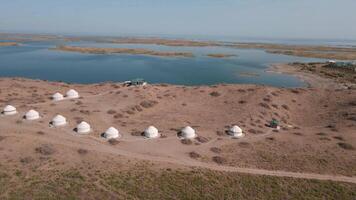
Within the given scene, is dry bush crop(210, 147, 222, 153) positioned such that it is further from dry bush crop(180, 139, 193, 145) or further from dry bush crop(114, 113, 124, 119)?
dry bush crop(114, 113, 124, 119)

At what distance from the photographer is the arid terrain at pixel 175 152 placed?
33469 mm

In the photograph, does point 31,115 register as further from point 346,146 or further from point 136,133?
point 346,146

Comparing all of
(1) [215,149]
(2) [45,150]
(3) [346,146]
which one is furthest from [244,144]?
(2) [45,150]

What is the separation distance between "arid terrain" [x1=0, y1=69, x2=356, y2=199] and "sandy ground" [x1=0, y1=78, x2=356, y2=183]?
0.59 ft

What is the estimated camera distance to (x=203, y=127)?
56.3 metres

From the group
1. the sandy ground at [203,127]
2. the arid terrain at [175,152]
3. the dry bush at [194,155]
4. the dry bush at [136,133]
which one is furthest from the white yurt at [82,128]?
the dry bush at [194,155]

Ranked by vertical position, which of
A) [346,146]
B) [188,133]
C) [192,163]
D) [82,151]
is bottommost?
[192,163]

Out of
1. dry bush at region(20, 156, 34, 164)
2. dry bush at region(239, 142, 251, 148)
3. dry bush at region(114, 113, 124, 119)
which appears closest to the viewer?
dry bush at region(20, 156, 34, 164)

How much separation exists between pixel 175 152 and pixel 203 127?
1494cm

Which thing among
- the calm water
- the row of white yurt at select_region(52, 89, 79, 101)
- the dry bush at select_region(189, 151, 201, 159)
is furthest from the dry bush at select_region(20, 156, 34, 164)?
the calm water

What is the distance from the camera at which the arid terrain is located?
110 feet

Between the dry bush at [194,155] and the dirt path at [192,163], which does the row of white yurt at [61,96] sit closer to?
the dirt path at [192,163]

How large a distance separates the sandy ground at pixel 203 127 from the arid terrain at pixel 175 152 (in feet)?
0.59

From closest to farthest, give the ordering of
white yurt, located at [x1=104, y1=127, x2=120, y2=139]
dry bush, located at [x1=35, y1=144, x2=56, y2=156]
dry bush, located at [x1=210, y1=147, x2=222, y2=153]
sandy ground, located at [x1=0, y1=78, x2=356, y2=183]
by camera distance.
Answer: dry bush, located at [x1=35, y1=144, x2=56, y2=156], sandy ground, located at [x1=0, y1=78, x2=356, y2=183], dry bush, located at [x1=210, y1=147, x2=222, y2=153], white yurt, located at [x1=104, y1=127, x2=120, y2=139]
